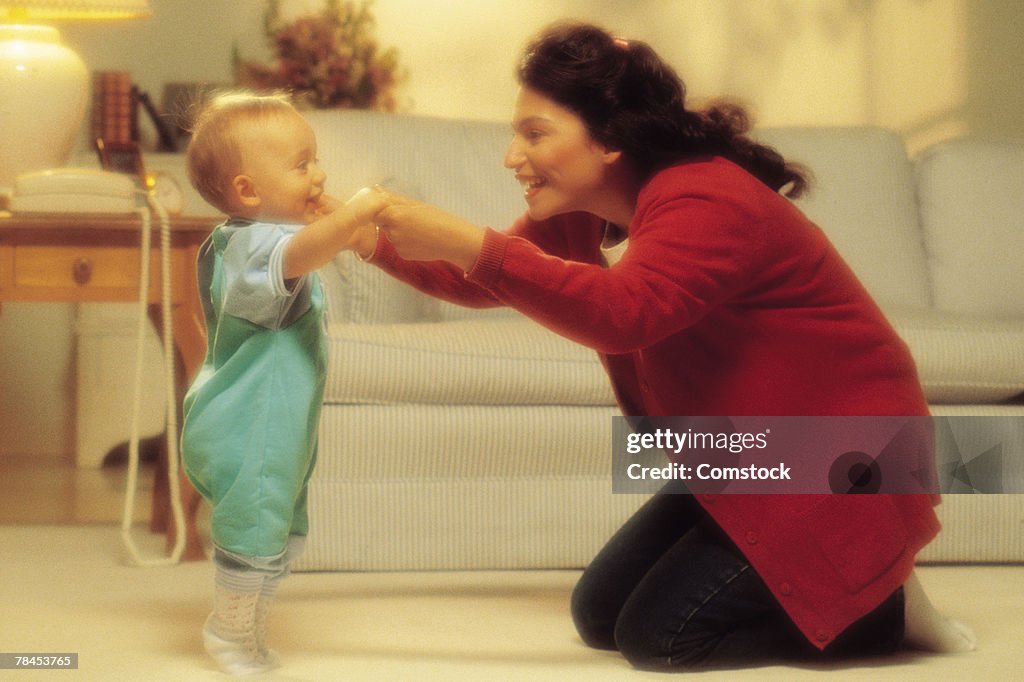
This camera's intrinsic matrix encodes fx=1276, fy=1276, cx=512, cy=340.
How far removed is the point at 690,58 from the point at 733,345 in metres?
2.30

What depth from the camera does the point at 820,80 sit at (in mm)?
3621

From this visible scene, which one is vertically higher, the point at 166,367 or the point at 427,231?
the point at 427,231

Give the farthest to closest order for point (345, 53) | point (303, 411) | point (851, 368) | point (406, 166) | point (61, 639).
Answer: point (345, 53) < point (406, 166) < point (61, 639) < point (851, 368) < point (303, 411)

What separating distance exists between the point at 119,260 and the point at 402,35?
1561mm

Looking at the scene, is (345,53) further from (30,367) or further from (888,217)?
(888,217)

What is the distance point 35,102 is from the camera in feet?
7.95

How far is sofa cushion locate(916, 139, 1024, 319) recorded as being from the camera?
8.76 feet

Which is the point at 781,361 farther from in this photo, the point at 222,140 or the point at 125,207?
the point at 125,207

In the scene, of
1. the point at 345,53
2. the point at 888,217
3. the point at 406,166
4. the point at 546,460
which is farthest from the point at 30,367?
the point at 888,217

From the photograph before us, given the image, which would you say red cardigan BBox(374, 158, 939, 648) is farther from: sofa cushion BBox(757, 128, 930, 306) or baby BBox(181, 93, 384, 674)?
sofa cushion BBox(757, 128, 930, 306)

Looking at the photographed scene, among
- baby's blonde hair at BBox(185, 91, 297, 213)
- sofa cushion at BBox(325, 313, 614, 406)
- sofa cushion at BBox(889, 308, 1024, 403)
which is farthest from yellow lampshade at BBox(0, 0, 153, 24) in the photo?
Result: sofa cushion at BBox(889, 308, 1024, 403)

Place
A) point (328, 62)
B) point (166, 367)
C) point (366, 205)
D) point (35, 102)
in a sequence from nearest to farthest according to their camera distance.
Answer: point (366, 205) < point (166, 367) < point (35, 102) < point (328, 62)

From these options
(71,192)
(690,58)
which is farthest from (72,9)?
(690,58)

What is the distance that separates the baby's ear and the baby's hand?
0.17m
